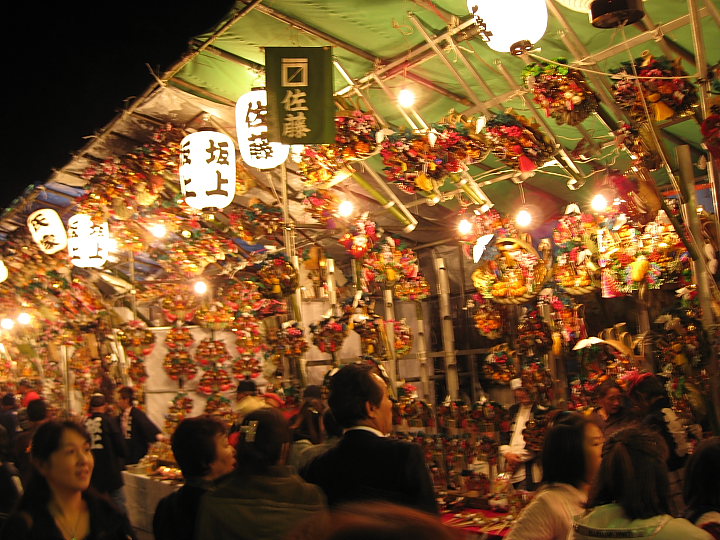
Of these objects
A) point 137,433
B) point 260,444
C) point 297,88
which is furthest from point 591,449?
point 137,433

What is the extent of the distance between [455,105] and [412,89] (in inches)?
23.4

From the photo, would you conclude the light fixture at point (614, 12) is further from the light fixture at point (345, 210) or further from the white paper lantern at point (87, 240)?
the white paper lantern at point (87, 240)

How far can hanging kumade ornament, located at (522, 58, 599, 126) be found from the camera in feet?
16.8

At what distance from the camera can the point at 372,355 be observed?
26.5 ft

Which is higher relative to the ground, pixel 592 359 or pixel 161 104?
pixel 161 104

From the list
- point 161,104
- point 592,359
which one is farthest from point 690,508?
point 161,104

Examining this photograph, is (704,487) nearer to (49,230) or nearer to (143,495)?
(143,495)

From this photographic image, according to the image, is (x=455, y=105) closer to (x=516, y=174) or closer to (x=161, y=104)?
(x=516, y=174)

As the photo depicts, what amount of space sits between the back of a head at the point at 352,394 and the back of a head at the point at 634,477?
36.8 inches

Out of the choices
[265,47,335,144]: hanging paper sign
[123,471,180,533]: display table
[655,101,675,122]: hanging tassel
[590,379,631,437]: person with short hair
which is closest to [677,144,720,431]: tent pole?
[655,101,675,122]: hanging tassel

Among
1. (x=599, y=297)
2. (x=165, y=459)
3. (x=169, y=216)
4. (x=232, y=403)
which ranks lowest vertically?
(x=165, y=459)

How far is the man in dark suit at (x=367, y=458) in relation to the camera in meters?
2.72

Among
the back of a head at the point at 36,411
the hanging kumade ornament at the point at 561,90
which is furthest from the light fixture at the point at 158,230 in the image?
the hanging kumade ornament at the point at 561,90

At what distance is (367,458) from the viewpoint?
9.36 feet
